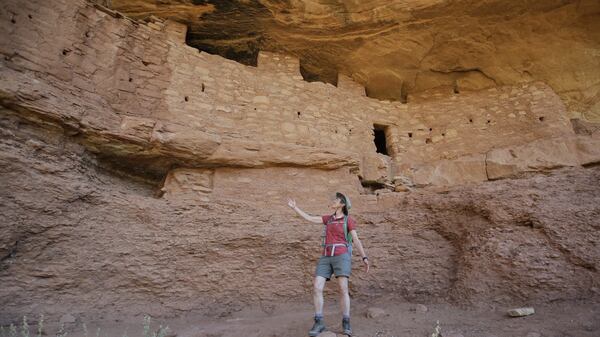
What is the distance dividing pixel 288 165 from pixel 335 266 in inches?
92.8

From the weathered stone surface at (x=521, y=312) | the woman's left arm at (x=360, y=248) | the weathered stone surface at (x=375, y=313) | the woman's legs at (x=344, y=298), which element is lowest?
the weathered stone surface at (x=375, y=313)

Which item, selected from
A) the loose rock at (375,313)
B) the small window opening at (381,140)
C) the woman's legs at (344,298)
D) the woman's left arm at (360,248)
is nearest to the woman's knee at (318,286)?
the woman's legs at (344,298)

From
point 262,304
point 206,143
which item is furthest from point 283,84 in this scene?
point 262,304

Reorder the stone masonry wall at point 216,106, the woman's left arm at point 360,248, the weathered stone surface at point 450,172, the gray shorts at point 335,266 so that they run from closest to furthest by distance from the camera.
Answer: the gray shorts at point 335,266 → the woman's left arm at point 360,248 → the stone masonry wall at point 216,106 → the weathered stone surface at point 450,172

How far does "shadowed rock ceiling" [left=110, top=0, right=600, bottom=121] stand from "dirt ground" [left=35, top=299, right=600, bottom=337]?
440 centimetres

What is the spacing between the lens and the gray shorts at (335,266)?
3600 mm

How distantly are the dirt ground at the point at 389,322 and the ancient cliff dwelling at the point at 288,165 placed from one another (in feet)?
0.09

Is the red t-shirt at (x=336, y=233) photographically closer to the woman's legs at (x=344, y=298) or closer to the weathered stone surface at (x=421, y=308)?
the woman's legs at (x=344, y=298)

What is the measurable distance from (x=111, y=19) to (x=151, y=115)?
4.60ft

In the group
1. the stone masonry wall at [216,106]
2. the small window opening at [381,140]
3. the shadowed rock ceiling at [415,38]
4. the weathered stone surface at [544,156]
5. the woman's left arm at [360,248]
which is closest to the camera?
the woman's left arm at [360,248]

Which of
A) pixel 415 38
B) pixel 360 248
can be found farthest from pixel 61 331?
pixel 415 38

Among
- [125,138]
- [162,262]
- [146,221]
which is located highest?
[125,138]

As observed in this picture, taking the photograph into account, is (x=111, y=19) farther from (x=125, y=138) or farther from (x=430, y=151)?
(x=430, y=151)

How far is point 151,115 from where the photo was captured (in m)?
5.48
